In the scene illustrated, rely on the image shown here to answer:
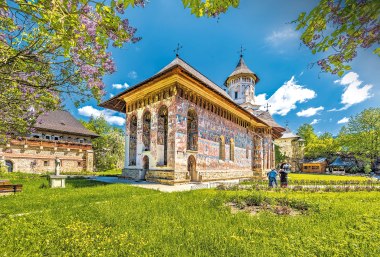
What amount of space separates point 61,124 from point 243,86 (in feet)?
92.5

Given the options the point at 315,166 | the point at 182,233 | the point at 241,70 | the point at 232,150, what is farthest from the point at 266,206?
the point at 315,166

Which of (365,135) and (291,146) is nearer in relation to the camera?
(365,135)

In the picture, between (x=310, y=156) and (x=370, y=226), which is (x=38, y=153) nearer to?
(x=370, y=226)

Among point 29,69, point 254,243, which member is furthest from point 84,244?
point 29,69

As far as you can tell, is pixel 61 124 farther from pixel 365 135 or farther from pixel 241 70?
pixel 365 135

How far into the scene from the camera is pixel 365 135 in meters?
41.1

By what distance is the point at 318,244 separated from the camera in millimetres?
3197

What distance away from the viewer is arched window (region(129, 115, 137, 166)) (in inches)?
680

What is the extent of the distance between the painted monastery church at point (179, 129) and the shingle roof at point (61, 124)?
38.6 feet

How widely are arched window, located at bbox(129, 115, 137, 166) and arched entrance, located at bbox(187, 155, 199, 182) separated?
484cm

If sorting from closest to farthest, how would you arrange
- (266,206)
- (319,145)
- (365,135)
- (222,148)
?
(266,206), (222,148), (365,135), (319,145)

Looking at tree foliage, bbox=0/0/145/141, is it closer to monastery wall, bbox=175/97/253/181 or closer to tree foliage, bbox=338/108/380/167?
monastery wall, bbox=175/97/253/181

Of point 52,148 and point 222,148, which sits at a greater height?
point 52,148

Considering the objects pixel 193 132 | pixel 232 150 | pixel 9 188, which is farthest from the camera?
pixel 232 150
